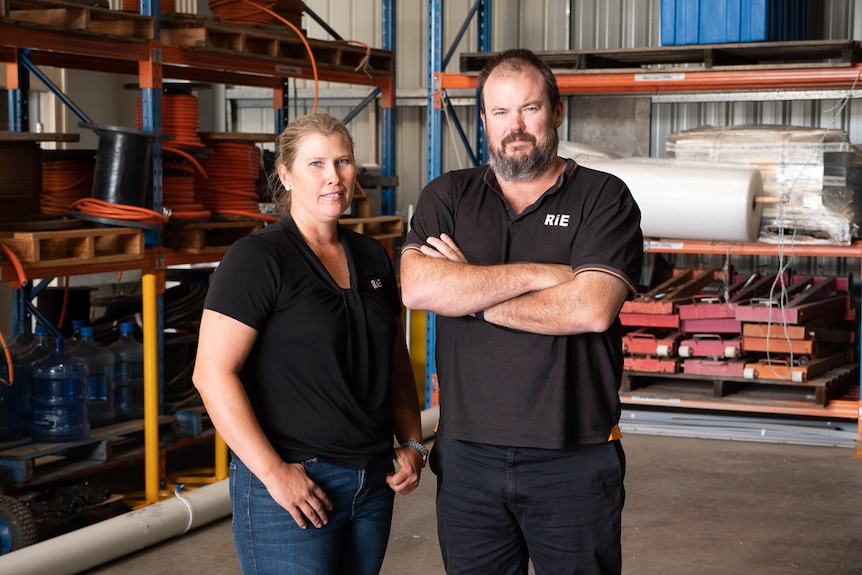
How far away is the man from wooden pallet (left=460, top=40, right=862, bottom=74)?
17.4 ft

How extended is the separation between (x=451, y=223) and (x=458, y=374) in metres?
A: 0.51

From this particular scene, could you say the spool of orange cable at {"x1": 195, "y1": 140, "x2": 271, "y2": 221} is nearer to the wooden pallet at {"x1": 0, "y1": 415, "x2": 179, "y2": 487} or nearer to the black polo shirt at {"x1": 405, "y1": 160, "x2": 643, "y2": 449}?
the wooden pallet at {"x1": 0, "y1": 415, "x2": 179, "y2": 487}

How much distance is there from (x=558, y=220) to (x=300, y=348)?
926mm

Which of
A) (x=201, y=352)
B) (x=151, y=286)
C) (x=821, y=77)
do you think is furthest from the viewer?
(x=821, y=77)

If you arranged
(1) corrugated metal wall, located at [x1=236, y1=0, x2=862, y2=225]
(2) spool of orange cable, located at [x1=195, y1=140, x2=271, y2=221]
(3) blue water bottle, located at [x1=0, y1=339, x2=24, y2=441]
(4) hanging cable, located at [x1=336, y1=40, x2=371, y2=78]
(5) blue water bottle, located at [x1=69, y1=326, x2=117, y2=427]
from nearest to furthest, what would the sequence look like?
1. (3) blue water bottle, located at [x1=0, y1=339, x2=24, y2=441]
2. (5) blue water bottle, located at [x1=69, y1=326, x2=117, y2=427]
3. (2) spool of orange cable, located at [x1=195, y1=140, x2=271, y2=221]
4. (4) hanging cable, located at [x1=336, y1=40, x2=371, y2=78]
5. (1) corrugated metal wall, located at [x1=236, y1=0, x2=862, y2=225]

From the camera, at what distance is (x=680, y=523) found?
652 centimetres

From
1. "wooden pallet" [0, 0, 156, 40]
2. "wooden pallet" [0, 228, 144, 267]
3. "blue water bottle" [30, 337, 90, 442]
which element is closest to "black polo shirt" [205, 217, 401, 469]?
"wooden pallet" [0, 228, 144, 267]

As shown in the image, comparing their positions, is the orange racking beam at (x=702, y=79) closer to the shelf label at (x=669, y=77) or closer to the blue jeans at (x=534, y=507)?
the shelf label at (x=669, y=77)

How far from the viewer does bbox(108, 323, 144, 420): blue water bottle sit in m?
7.16

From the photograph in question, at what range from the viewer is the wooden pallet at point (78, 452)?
599cm

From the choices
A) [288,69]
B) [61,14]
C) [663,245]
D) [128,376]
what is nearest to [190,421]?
[128,376]

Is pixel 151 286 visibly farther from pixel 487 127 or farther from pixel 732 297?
pixel 732 297

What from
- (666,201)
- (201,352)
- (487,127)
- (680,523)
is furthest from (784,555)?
(201,352)

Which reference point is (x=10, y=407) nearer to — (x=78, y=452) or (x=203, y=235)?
(x=78, y=452)
